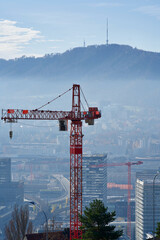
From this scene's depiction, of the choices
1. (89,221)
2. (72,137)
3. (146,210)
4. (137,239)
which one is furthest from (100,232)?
(137,239)

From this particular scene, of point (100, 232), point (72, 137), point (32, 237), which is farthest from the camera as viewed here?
point (72, 137)

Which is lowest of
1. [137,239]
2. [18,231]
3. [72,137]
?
[137,239]

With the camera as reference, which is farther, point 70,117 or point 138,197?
point 138,197

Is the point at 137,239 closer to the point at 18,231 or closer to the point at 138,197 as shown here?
the point at 138,197

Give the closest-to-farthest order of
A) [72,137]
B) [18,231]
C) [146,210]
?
[72,137]
[18,231]
[146,210]

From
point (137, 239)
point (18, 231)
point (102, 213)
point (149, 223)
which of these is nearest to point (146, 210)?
point (149, 223)

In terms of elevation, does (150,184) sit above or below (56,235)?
below
